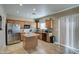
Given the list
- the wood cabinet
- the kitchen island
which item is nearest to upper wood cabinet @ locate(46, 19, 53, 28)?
the wood cabinet

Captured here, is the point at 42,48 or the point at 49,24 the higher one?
the point at 49,24

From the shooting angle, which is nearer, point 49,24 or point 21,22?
point 21,22

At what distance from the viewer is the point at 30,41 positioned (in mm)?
2008

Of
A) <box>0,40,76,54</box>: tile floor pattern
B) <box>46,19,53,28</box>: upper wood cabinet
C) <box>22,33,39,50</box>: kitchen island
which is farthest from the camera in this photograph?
<box>46,19,53,28</box>: upper wood cabinet

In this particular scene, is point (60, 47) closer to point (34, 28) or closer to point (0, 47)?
point (34, 28)

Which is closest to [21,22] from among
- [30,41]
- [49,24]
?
[30,41]

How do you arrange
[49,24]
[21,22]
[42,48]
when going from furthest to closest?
[49,24] < [21,22] < [42,48]

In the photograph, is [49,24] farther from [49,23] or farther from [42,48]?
[42,48]

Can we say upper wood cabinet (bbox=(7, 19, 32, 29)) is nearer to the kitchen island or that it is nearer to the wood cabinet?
the kitchen island

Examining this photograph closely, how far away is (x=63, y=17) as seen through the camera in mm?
1903

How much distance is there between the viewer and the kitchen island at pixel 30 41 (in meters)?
1.81

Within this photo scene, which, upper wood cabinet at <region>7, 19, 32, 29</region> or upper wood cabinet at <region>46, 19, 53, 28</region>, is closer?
upper wood cabinet at <region>7, 19, 32, 29</region>

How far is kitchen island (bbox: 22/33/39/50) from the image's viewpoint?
1.81 metres

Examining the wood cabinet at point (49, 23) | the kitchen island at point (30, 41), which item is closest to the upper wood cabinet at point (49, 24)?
the wood cabinet at point (49, 23)
